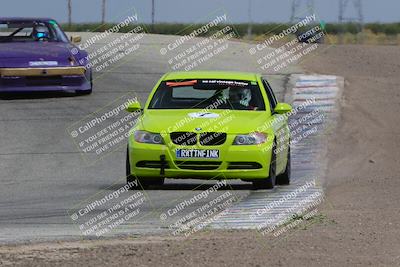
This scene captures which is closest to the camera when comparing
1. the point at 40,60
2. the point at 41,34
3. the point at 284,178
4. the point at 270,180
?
the point at 270,180

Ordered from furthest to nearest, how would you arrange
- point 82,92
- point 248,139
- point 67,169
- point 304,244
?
point 82,92
point 67,169
point 248,139
point 304,244

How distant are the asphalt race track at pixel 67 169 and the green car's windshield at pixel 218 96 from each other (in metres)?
0.95

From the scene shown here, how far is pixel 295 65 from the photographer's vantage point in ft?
99.7

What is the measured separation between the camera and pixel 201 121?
1335cm

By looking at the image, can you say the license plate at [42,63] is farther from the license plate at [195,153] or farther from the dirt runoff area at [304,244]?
the license plate at [195,153]


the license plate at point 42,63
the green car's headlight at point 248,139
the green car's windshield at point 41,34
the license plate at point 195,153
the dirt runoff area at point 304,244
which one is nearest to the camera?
the dirt runoff area at point 304,244

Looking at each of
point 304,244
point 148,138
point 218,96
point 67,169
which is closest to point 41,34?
point 67,169

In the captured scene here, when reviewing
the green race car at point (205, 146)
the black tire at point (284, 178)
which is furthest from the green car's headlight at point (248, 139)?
the black tire at point (284, 178)

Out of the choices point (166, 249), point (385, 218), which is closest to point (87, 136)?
point (385, 218)

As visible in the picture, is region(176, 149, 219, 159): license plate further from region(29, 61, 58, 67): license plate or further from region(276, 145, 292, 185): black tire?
region(29, 61, 58, 67): license plate

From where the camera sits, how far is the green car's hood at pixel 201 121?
13.3 metres

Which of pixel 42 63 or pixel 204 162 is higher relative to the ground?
pixel 204 162

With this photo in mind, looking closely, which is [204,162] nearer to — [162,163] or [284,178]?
[162,163]

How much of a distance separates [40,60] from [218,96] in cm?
890
